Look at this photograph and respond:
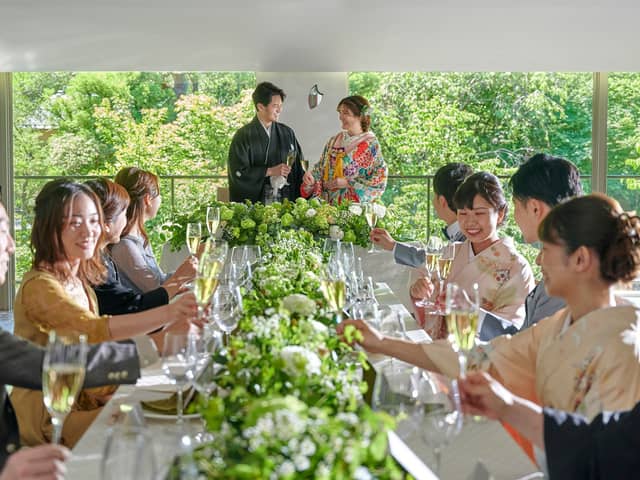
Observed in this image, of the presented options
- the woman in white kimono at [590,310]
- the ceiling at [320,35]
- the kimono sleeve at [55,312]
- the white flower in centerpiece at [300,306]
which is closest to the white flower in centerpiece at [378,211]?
the kimono sleeve at [55,312]

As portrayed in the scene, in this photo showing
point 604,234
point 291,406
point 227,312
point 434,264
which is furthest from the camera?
point 434,264

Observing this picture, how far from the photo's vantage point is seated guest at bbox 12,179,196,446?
244cm

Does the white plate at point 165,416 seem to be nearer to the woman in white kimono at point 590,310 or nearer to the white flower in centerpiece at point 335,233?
the woman in white kimono at point 590,310

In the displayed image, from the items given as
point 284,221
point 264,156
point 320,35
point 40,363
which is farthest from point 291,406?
point 320,35

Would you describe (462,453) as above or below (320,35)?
below

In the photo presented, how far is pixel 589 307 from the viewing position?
2.09 meters

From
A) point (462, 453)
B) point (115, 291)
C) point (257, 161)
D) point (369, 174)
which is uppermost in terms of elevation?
point (257, 161)

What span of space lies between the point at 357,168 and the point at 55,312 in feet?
12.1

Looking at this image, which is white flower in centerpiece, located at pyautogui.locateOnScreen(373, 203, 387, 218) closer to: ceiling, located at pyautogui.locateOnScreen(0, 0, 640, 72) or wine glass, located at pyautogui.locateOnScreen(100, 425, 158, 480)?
ceiling, located at pyautogui.locateOnScreen(0, 0, 640, 72)

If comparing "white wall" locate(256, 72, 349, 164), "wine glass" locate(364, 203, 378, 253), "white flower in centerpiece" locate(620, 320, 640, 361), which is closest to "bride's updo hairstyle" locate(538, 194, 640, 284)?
"white flower in centerpiece" locate(620, 320, 640, 361)

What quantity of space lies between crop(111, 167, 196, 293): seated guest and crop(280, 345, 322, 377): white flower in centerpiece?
253 cm

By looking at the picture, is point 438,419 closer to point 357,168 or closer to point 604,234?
point 604,234

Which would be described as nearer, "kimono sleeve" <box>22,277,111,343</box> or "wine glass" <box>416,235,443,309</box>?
"kimono sleeve" <box>22,277,111,343</box>

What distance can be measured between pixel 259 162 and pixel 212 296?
450cm
